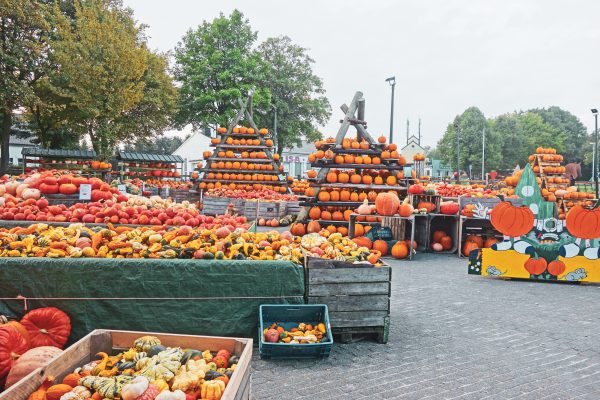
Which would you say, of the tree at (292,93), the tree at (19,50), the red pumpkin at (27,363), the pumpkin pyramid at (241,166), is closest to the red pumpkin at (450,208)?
the pumpkin pyramid at (241,166)

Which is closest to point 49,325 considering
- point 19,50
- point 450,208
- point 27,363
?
point 27,363

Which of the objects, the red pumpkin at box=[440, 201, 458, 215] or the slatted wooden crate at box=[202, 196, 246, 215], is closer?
the red pumpkin at box=[440, 201, 458, 215]

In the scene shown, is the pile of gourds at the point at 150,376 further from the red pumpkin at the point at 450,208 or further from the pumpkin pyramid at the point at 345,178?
the red pumpkin at the point at 450,208

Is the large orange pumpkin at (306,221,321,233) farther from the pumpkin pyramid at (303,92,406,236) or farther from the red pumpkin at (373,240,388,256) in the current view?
the red pumpkin at (373,240,388,256)

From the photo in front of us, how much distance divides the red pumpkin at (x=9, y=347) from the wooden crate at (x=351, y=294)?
269cm

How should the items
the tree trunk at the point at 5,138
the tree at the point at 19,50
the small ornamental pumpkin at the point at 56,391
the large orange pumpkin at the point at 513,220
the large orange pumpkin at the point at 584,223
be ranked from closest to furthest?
the small ornamental pumpkin at the point at 56,391 < the large orange pumpkin at the point at 584,223 < the large orange pumpkin at the point at 513,220 < the tree at the point at 19,50 < the tree trunk at the point at 5,138

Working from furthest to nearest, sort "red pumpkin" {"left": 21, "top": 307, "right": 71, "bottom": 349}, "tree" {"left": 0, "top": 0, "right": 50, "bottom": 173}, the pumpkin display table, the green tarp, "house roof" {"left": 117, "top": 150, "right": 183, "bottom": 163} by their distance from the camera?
1. "house roof" {"left": 117, "top": 150, "right": 183, "bottom": 163}
2. "tree" {"left": 0, "top": 0, "right": 50, "bottom": 173}
3. the pumpkin display table
4. the green tarp
5. "red pumpkin" {"left": 21, "top": 307, "right": 71, "bottom": 349}

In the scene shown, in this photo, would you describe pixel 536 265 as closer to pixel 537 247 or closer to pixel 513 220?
pixel 537 247

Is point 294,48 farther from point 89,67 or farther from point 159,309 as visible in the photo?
point 159,309

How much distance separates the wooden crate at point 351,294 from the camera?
4984 mm

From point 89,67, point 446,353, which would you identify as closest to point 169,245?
point 446,353

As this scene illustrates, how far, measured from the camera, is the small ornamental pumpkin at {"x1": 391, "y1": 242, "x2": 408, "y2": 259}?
1073 centimetres

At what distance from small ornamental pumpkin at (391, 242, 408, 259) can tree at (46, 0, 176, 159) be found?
22.1 meters

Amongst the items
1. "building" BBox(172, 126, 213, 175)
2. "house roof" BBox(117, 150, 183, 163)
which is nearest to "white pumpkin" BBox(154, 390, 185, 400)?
"house roof" BBox(117, 150, 183, 163)
